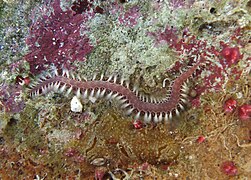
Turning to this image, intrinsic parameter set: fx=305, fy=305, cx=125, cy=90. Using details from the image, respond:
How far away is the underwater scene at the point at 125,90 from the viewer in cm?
507

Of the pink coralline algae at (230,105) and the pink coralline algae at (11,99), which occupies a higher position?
the pink coralline algae at (11,99)

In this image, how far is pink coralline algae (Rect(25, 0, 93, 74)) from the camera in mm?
5637

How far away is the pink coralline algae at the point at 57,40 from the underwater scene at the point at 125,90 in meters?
0.02

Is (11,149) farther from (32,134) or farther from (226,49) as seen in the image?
(226,49)

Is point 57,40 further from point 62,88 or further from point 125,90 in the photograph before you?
point 125,90

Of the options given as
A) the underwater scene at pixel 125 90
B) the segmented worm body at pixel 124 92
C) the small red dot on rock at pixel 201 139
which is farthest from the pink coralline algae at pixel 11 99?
the small red dot on rock at pixel 201 139

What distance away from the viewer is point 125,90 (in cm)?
540

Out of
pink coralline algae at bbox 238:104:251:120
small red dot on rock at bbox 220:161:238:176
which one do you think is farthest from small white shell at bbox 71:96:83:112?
pink coralline algae at bbox 238:104:251:120

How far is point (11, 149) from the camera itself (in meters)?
5.56

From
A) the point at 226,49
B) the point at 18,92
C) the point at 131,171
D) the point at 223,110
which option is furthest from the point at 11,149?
the point at 226,49

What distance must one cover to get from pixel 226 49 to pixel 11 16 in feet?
13.6

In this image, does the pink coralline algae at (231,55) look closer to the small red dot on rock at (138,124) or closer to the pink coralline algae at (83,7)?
the small red dot on rock at (138,124)

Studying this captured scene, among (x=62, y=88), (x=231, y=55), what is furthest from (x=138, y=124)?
(x=231, y=55)

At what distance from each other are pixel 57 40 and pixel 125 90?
161cm
